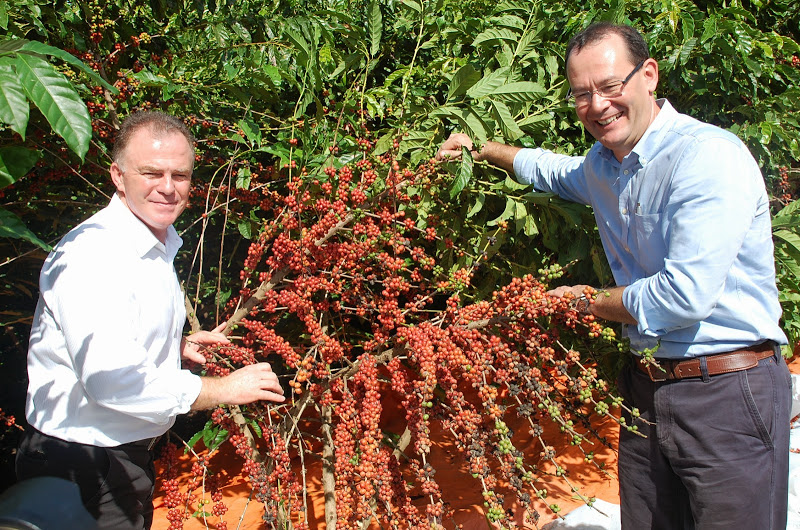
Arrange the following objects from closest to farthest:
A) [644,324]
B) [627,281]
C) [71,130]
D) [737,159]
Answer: [71,130]
[737,159]
[644,324]
[627,281]

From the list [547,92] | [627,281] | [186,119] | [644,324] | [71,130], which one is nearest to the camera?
[71,130]

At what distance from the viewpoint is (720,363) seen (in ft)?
6.81

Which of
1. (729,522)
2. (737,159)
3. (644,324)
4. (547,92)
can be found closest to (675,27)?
(547,92)

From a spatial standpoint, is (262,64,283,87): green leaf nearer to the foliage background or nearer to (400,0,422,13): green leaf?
the foliage background

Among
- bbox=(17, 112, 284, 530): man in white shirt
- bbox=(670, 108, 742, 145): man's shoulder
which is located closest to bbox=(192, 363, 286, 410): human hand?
bbox=(17, 112, 284, 530): man in white shirt

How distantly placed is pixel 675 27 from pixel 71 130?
273 centimetres

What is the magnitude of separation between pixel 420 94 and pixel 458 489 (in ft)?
8.09

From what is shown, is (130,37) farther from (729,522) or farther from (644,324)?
(729,522)

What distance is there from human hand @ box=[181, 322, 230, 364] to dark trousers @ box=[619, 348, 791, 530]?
1.91 metres

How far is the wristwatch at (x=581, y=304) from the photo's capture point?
7.34 feet

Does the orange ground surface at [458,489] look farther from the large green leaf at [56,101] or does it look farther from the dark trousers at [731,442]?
the large green leaf at [56,101]

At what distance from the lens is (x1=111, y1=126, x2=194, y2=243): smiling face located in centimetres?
210

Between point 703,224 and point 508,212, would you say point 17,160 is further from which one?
point 703,224

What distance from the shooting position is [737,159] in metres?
1.91
